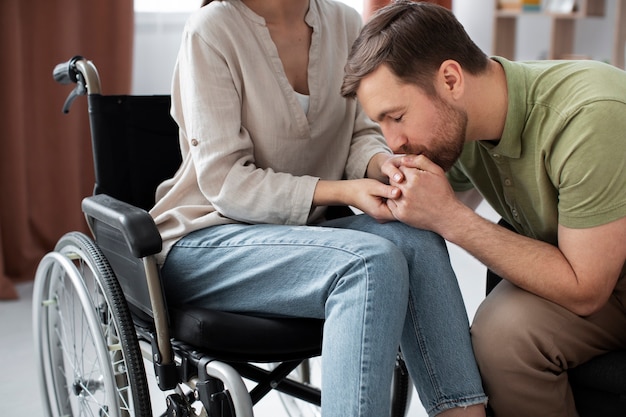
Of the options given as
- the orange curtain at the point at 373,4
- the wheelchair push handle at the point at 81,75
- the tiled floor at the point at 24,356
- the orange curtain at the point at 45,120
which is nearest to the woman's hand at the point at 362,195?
the wheelchair push handle at the point at 81,75

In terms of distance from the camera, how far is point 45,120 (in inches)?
115

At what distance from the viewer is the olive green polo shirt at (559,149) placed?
1.21m

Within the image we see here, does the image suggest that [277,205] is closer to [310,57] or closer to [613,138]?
[310,57]

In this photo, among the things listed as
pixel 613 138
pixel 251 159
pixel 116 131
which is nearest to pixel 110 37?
pixel 116 131

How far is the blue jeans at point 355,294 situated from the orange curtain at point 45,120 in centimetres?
163

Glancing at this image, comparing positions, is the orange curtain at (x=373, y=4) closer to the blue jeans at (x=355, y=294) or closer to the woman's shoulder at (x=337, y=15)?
the woman's shoulder at (x=337, y=15)

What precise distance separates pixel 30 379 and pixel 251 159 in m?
1.16

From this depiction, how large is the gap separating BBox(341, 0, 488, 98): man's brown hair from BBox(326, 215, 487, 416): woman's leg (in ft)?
0.89

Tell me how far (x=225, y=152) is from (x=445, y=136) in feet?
1.23

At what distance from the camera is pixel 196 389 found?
1294 millimetres

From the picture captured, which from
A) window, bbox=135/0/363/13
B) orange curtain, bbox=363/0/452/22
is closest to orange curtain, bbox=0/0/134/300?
window, bbox=135/0/363/13

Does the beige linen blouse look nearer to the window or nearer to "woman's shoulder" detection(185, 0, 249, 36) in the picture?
"woman's shoulder" detection(185, 0, 249, 36)

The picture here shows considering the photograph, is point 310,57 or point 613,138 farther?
point 310,57

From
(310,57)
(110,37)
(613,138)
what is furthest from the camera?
(110,37)
